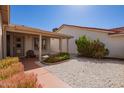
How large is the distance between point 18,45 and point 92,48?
714 cm

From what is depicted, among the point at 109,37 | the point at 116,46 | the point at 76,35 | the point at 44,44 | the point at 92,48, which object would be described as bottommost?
the point at 92,48

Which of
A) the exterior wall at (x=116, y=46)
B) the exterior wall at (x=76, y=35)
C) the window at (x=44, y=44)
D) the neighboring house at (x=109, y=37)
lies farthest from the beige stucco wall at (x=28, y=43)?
the exterior wall at (x=116, y=46)

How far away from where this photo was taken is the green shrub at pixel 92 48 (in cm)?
1374

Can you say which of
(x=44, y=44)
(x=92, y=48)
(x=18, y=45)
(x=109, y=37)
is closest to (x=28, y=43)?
(x=18, y=45)

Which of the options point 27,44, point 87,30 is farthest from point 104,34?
point 27,44

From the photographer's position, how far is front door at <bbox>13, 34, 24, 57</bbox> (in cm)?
1402

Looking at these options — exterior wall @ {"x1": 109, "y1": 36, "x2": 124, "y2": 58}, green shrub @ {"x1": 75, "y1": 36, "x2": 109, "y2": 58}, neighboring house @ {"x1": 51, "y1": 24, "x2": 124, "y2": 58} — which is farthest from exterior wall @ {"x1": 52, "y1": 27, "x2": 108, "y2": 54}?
green shrub @ {"x1": 75, "y1": 36, "x2": 109, "y2": 58}

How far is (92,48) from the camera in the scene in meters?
14.0

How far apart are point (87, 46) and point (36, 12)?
5.75 meters

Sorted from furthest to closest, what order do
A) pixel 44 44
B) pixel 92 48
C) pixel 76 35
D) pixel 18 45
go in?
1. pixel 76 35
2. pixel 44 44
3. pixel 18 45
4. pixel 92 48

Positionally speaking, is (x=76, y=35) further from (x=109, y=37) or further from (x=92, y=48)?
(x=92, y=48)

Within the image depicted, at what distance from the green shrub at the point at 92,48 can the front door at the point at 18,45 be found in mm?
5694
